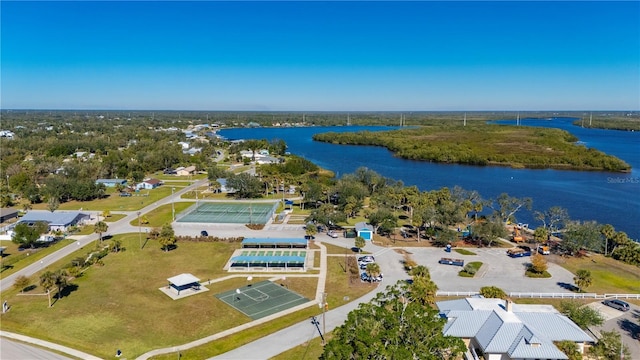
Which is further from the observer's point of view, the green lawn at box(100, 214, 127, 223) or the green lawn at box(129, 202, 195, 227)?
the green lawn at box(100, 214, 127, 223)

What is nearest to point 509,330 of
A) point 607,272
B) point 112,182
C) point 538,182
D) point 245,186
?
point 607,272

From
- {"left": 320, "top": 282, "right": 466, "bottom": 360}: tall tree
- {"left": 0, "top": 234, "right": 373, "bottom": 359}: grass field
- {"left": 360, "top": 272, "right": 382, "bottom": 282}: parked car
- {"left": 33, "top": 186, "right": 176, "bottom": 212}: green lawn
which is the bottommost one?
{"left": 0, "top": 234, "right": 373, "bottom": 359}: grass field

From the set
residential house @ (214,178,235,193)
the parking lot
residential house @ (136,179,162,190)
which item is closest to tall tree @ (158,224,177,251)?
the parking lot

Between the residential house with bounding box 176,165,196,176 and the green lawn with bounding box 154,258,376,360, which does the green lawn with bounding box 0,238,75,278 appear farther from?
the residential house with bounding box 176,165,196,176

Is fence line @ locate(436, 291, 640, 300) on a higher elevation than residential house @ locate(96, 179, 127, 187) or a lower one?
lower

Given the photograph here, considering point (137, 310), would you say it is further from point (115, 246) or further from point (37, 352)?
point (115, 246)

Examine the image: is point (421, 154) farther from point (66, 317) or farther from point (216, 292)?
point (66, 317)

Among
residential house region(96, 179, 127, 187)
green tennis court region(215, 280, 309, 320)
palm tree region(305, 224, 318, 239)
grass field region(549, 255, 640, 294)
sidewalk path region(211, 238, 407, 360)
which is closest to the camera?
sidewalk path region(211, 238, 407, 360)
